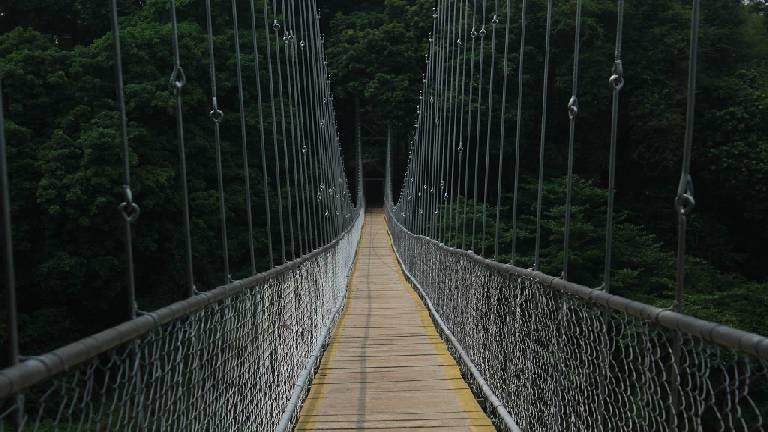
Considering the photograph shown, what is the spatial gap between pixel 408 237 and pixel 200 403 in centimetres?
709

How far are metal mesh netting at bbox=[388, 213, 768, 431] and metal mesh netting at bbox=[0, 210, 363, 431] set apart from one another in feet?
2.22

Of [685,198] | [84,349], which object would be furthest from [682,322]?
[84,349]

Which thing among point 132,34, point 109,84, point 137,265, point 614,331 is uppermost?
point 132,34

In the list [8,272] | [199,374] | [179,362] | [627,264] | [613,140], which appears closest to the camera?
[8,272]

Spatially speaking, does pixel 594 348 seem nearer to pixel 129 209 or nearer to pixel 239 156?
pixel 129 209

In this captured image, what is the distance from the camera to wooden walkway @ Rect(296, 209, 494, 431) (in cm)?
269

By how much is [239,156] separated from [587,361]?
11.9 metres

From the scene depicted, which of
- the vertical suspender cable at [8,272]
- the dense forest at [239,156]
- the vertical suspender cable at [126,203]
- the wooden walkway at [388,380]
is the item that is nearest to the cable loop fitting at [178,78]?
the vertical suspender cable at [126,203]

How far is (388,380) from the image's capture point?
11.1ft

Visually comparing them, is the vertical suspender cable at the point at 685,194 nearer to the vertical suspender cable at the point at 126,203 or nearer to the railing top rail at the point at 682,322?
the railing top rail at the point at 682,322

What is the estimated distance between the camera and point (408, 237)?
28.1ft

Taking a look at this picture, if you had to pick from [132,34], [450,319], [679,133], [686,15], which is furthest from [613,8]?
[450,319]

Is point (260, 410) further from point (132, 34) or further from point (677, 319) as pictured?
point (132, 34)

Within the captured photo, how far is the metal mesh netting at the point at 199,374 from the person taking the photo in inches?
38.1
